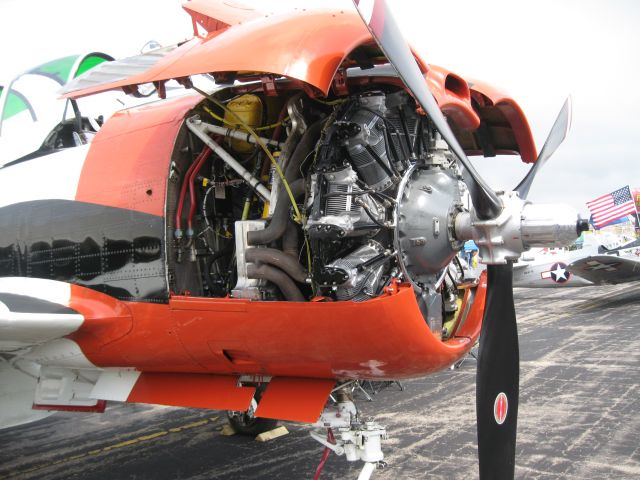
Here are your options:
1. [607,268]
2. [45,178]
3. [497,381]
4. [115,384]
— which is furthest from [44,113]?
[607,268]

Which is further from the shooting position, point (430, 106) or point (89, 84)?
point (89, 84)

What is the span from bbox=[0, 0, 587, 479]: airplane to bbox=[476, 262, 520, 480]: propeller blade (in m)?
0.01

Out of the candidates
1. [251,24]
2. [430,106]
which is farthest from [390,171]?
[251,24]

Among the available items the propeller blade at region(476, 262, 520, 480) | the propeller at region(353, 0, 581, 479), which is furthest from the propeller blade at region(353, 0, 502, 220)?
the propeller blade at region(476, 262, 520, 480)

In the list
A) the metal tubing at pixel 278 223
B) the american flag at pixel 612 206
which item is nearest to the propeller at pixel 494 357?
the metal tubing at pixel 278 223

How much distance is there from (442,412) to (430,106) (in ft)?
17.1

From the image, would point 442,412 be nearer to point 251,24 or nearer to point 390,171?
point 390,171

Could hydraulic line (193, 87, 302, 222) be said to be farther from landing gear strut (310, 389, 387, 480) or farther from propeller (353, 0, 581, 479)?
landing gear strut (310, 389, 387, 480)

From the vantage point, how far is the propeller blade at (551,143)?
482 centimetres

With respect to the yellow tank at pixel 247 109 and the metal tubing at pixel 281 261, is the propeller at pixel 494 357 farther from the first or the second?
the yellow tank at pixel 247 109

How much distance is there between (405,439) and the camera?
6820mm

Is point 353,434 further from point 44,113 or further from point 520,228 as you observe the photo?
point 44,113

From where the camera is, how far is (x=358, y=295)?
396 centimetres

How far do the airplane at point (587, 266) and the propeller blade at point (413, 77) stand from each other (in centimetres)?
1744
